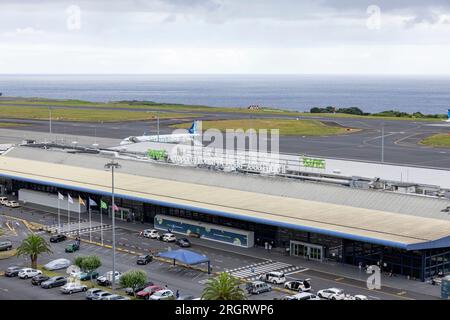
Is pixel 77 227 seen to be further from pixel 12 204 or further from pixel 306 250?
pixel 306 250

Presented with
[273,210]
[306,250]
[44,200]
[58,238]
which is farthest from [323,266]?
[44,200]

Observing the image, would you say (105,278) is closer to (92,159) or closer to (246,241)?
(246,241)

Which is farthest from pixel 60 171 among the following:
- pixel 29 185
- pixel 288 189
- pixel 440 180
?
pixel 440 180

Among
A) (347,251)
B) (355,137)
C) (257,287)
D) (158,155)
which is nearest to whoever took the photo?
(257,287)

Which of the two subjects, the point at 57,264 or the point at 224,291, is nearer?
the point at 224,291

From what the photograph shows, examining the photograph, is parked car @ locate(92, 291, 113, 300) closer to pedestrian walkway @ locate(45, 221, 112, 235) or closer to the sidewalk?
the sidewalk

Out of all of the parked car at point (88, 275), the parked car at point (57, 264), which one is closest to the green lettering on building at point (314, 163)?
the parked car at point (57, 264)

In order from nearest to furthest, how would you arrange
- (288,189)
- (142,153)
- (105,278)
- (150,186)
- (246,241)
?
(105,278) → (246,241) → (288,189) → (150,186) → (142,153)
